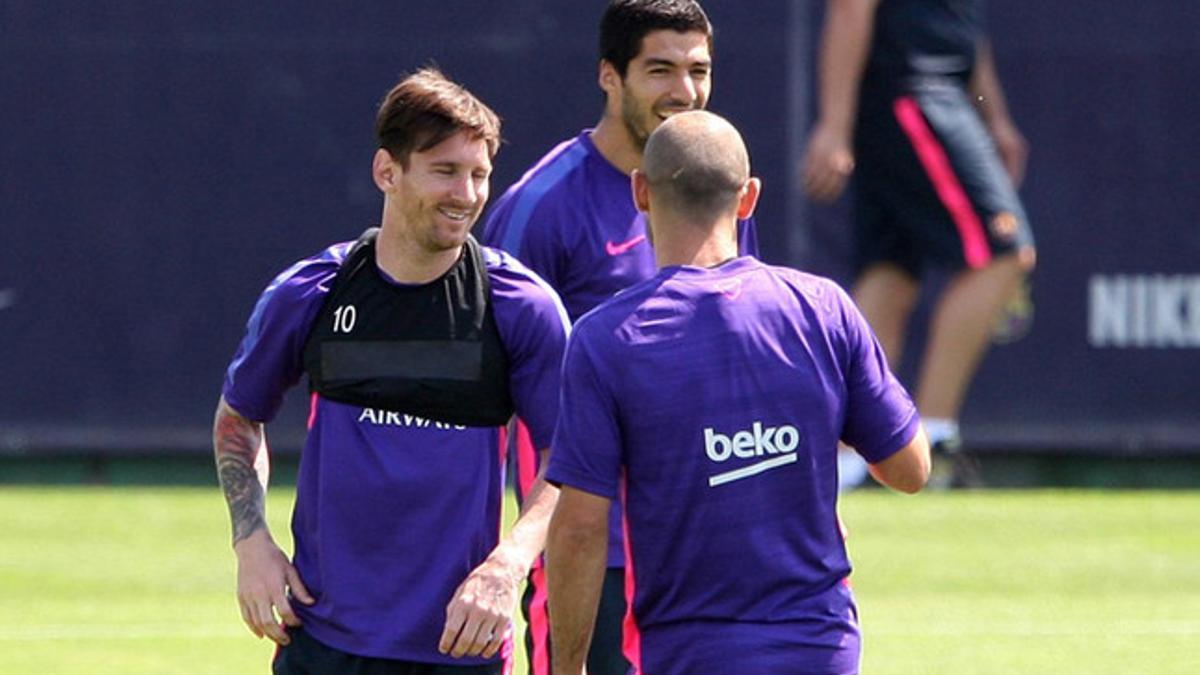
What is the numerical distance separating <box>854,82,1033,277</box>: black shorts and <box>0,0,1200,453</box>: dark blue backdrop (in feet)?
2.45

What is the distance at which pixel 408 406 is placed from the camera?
6.00 meters

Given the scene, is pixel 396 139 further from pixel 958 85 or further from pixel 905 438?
pixel 958 85

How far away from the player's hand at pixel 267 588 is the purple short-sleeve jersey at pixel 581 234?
1.58 meters

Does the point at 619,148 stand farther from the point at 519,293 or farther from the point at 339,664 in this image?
the point at 339,664

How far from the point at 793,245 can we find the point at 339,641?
1033 cm

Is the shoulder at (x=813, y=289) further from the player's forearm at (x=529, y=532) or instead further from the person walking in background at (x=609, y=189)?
the person walking in background at (x=609, y=189)

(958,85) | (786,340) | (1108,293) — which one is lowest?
(1108,293)

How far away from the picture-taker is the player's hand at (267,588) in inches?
235

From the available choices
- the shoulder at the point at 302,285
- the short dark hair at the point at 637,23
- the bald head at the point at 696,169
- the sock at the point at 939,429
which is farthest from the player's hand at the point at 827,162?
the bald head at the point at 696,169

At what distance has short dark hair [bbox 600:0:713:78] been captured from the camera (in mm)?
7492

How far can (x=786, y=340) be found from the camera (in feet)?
17.7

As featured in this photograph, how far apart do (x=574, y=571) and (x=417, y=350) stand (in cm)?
80

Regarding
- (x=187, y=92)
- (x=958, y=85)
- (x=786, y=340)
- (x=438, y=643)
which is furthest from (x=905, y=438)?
(x=187, y=92)

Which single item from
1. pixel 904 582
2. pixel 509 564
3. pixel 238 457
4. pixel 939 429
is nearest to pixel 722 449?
pixel 509 564
